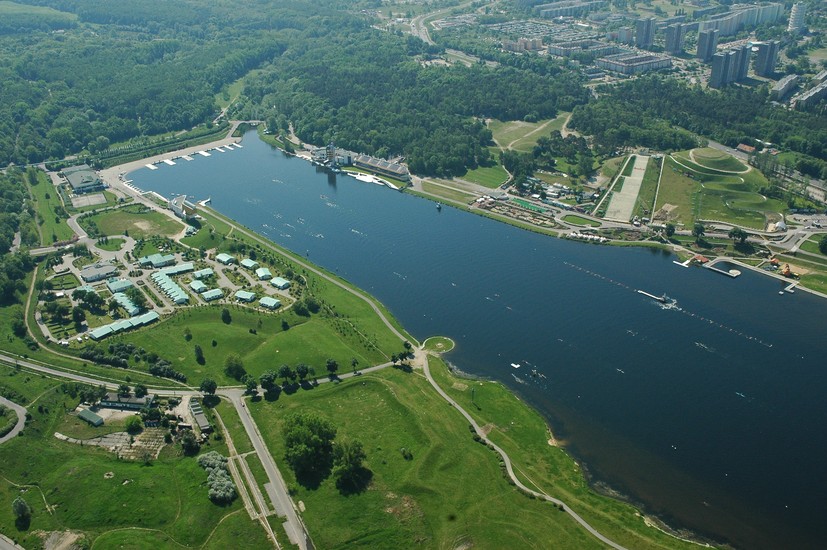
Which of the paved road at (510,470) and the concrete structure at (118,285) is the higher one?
the concrete structure at (118,285)

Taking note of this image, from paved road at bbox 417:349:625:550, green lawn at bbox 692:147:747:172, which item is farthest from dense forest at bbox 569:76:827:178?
paved road at bbox 417:349:625:550

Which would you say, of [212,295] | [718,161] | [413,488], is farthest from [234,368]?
[718,161]

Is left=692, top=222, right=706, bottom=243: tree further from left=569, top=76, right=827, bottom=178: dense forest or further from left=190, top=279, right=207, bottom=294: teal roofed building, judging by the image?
left=190, top=279, right=207, bottom=294: teal roofed building

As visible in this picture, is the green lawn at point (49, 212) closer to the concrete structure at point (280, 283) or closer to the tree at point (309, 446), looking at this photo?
the concrete structure at point (280, 283)

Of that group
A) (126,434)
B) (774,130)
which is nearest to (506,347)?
(126,434)

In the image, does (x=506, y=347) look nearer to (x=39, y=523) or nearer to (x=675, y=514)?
(x=675, y=514)

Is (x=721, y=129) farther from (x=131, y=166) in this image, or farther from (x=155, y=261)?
(x=131, y=166)

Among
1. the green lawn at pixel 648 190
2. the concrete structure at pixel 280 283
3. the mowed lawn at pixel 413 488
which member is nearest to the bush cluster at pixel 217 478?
the mowed lawn at pixel 413 488
